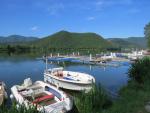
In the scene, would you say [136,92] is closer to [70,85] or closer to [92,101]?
[92,101]

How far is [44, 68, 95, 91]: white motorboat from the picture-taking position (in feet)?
79.4

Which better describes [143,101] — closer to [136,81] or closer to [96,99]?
[96,99]

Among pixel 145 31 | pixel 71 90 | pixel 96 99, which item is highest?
pixel 145 31

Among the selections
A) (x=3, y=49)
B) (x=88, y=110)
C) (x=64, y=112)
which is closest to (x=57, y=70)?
(x=64, y=112)

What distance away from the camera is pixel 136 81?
2245 cm

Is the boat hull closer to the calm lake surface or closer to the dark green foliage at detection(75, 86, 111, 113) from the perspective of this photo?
the calm lake surface

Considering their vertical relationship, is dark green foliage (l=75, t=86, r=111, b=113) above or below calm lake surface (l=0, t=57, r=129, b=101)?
above

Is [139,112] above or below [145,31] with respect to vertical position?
below

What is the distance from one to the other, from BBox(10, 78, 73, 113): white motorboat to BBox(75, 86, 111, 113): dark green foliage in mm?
1752

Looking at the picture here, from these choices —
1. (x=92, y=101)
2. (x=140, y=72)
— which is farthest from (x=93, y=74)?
(x=92, y=101)

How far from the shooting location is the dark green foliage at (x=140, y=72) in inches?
845

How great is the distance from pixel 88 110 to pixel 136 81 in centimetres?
1069

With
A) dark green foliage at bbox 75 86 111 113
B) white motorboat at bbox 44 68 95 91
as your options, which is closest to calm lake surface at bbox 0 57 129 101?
white motorboat at bbox 44 68 95 91

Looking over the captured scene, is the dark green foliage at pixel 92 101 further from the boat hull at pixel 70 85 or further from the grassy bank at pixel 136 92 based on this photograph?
the boat hull at pixel 70 85
